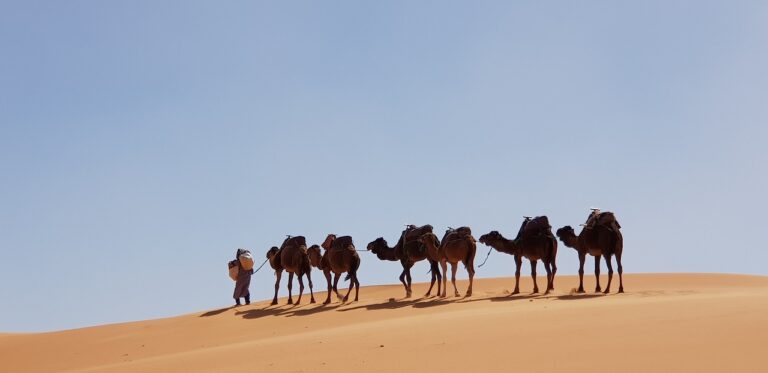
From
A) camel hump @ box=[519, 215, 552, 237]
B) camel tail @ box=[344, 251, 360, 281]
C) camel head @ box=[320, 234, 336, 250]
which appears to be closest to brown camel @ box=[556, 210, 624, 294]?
camel hump @ box=[519, 215, 552, 237]

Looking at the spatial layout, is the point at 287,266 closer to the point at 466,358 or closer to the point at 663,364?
the point at 466,358

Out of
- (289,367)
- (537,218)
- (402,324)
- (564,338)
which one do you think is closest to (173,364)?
(289,367)

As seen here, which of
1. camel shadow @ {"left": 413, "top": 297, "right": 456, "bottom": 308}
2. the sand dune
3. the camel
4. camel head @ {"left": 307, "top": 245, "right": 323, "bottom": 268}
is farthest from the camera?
camel head @ {"left": 307, "top": 245, "right": 323, "bottom": 268}

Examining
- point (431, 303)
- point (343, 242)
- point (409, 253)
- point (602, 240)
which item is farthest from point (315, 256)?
point (602, 240)

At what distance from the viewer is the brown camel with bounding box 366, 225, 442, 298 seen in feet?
74.2

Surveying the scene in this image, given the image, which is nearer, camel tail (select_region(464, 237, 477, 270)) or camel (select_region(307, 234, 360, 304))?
camel tail (select_region(464, 237, 477, 270))

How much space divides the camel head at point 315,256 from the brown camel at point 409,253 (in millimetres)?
1871

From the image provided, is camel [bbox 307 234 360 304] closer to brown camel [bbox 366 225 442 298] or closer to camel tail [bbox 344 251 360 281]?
camel tail [bbox 344 251 360 281]

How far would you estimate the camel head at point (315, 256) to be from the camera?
79.1ft

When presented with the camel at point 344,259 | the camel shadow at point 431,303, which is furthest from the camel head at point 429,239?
the camel shadow at point 431,303

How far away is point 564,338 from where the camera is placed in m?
8.76

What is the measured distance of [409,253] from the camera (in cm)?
2284

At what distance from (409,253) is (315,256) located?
311cm

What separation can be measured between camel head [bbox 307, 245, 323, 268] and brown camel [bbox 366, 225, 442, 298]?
73.7 inches
